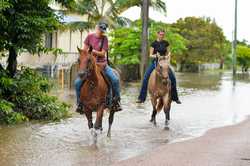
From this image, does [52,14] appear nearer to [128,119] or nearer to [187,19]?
[128,119]

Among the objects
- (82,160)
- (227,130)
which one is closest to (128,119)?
(227,130)

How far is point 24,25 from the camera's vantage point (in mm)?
13203

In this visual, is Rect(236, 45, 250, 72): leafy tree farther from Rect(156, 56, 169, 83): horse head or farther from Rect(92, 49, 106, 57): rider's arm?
Rect(92, 49, 106, 57): rider's arm

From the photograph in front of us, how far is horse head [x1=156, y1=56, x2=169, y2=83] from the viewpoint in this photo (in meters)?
13.9

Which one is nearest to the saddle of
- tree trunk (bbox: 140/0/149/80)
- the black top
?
the black top

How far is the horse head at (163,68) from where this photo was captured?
13945mm

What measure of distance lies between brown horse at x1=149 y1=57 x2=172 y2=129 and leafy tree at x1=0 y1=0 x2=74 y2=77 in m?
2.80

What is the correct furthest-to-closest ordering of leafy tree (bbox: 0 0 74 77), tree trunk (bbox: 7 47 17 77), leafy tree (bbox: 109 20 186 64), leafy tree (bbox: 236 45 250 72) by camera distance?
1. leafy tree (bbox: 236 45 250 72)
2. leafy tree (bbox: 109 20 186 64)
3. tree trunk (bbox: 7 47 17 77)
4. leafy tree (bbox: 0 0 74 77)

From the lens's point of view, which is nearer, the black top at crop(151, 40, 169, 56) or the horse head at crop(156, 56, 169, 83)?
the horse head at crop(156, 56, 169, 83)

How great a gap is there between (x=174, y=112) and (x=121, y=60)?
57.8ft

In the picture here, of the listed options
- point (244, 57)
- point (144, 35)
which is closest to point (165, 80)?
point (144, 35)

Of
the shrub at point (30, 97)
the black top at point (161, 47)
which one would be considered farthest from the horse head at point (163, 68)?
the shrub at point (30, 97)

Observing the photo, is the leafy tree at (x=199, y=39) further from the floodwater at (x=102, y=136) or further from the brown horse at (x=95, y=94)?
the brown horse at (x=95, y=94)

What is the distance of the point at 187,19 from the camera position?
7012cm
